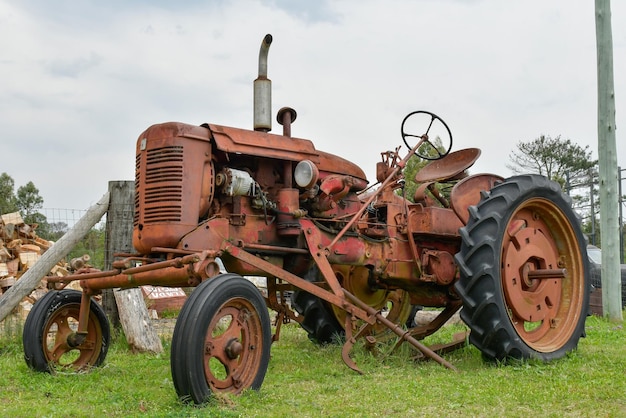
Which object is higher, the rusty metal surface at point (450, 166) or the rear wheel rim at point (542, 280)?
the rusty metal surface at point (450, 166)

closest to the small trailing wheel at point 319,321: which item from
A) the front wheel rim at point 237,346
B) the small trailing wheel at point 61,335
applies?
the small trailing wheel at point 61,335

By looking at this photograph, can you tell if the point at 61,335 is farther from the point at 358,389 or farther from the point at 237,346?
the point at 358,389

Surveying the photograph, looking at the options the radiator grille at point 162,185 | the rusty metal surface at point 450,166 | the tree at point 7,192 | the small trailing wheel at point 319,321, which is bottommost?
the small trailing wheel at point 319,321

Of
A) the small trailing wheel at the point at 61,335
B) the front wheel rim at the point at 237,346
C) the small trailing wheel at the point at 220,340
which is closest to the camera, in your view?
the small trailing wheel at the point at 220,340

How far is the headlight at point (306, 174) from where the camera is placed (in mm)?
5293

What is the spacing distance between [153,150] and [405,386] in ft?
7.93

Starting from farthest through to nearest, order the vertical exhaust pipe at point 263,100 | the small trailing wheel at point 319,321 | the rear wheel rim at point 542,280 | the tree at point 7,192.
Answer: the tree at point 7,192, the small trailing wheel at point 319,321, the rear wheel rim at point 542,280, the vertical exhaust pipe at point 263,100

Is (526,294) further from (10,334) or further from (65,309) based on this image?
(10,334)

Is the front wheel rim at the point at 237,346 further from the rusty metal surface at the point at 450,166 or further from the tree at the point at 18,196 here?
the tree at the point at 18,196

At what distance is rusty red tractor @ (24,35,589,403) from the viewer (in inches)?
168

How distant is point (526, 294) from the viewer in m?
5.79

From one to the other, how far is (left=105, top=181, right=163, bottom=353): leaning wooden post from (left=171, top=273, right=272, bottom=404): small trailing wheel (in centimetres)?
250

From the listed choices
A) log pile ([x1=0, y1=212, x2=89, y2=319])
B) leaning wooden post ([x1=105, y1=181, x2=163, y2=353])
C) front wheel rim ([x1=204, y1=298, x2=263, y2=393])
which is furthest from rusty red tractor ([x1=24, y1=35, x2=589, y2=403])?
log pile ([x1=0, y1=212, x2=89, y2=319])

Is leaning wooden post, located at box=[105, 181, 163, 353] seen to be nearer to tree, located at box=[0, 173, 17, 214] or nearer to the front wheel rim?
the front wheel rim
